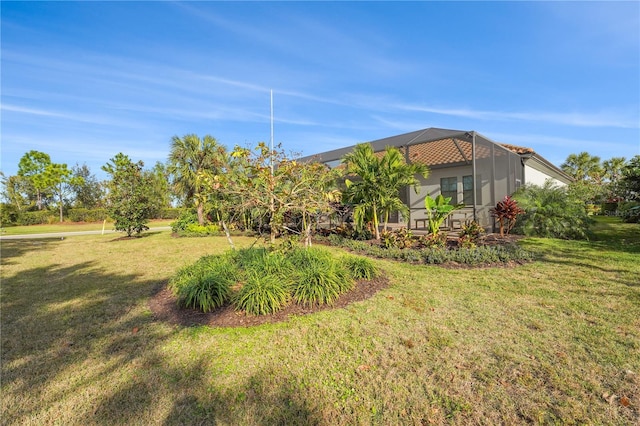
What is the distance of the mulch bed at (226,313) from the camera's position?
387 cm

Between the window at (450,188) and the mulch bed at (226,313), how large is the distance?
1100 cm

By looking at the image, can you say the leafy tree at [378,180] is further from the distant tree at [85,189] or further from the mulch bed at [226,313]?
the distant tree at [85,189]

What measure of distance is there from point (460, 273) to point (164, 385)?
221 inches

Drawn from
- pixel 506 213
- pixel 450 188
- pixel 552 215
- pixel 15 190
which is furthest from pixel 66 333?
pixel 15 190

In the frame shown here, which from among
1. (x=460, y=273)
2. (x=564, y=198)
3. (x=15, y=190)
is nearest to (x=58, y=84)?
(x=460, y=273)

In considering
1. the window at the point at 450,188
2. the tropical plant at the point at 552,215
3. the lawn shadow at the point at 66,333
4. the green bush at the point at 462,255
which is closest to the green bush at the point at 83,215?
the lawn shadow at the point at 66,333

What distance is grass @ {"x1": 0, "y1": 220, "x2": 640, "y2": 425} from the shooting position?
2201 mm

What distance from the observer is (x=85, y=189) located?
38.2m

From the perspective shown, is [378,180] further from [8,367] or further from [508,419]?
[8,367]

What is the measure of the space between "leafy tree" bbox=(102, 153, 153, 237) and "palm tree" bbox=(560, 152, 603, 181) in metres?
42.9

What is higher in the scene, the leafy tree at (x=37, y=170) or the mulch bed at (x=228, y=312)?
the leafy tree at (x=37, y=170)

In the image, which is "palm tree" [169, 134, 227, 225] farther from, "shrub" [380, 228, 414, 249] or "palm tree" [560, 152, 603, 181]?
"palm tree" [560, 152, 603, 181]

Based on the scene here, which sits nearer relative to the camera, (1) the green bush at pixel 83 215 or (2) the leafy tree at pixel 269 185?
(2) the leafy tree at pixel 269 185

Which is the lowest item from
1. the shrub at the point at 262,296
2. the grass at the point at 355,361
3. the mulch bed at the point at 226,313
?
the grass at the point at 355,361
